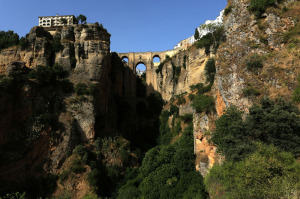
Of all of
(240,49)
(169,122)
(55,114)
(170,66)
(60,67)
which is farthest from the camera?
(170,66)

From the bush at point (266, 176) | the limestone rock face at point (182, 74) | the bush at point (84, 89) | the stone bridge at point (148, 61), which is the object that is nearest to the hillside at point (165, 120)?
the bush at point (266, 176)

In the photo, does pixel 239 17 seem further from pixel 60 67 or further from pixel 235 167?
pixel 60 67

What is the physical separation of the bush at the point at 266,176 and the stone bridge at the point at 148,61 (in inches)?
1369

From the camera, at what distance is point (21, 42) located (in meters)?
31.5

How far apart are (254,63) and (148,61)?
32.7m

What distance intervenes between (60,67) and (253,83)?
973 inches

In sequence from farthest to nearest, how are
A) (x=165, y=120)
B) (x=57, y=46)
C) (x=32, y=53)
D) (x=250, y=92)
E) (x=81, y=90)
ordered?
(x=165, y=120) < (x=57, y=46) < (x=32, y=53) < (x=81, y=90) < (x=250, y=92)

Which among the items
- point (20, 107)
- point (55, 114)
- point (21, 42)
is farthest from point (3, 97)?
point (21, 42)

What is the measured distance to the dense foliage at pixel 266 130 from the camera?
12.8 meters

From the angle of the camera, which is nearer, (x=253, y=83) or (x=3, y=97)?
(x=253, y=83)

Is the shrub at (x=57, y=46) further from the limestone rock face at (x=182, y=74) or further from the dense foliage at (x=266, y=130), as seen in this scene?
the dense foliage at (x=266, y=130)

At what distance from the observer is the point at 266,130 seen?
13430 millimetres

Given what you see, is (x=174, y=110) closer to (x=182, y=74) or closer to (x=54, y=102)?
(x=182, y=74)

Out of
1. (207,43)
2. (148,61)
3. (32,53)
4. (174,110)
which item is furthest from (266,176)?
(148,61)
